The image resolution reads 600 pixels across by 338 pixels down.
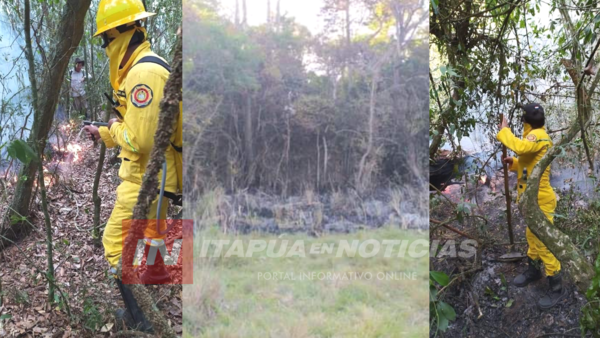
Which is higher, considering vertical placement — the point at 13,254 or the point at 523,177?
the point at 523,177

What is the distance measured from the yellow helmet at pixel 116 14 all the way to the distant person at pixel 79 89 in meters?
4.87

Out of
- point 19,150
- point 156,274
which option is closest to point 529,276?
point 156,274

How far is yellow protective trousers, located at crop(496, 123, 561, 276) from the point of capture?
150 inches

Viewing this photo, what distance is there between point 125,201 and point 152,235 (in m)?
0.30

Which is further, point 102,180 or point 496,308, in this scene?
point 102,180

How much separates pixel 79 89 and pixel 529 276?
638cm

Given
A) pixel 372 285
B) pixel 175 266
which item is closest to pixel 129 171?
pixel 175 266

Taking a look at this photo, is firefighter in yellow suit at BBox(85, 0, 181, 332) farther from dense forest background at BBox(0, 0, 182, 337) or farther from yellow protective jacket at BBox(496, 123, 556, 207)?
yellow protective jacket at BBox(496, 123, 556, 207)

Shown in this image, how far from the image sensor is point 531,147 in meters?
3.81

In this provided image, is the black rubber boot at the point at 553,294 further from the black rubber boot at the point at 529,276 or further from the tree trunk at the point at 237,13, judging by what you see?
the tree trunk at the point at 237,13

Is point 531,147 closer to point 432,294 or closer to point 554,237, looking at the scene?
point 554,237

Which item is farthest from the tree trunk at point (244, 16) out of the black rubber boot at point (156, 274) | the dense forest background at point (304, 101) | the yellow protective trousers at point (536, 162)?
the yellow protective trousers at point (536, 162)

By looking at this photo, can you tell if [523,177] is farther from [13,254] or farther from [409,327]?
[13,254]

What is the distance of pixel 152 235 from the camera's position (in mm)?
2998
